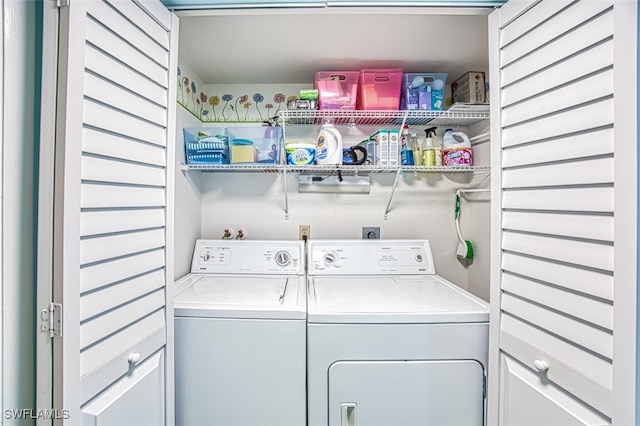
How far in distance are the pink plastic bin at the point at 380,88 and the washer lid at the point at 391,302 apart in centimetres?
115

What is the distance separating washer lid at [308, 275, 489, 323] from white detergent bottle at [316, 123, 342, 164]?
778 mm

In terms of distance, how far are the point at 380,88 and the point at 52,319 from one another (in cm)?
191

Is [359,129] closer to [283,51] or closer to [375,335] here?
[283,51]

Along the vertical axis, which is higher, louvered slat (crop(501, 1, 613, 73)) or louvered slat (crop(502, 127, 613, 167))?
louvered slat (crop(501, 1, 613, 73))

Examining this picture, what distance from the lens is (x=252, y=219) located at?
2127 millimetres

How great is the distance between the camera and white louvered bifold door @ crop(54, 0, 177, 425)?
0.74 m

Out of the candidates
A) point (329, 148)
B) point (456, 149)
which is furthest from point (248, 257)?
point (456, 149)

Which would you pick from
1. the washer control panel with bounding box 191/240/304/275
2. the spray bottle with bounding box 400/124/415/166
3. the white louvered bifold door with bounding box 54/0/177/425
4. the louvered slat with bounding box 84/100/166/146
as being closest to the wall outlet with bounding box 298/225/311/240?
the washer control panel with bounding box 191/240/304/275

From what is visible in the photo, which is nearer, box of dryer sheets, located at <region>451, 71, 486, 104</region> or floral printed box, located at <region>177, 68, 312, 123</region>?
box of dryer sheets, located at <region>451, 71, 486, 104</region>

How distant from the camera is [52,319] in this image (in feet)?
2.41

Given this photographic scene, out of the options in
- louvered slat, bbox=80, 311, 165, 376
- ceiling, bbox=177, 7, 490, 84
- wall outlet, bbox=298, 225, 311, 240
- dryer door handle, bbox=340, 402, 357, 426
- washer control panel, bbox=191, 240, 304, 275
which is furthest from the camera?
wall outlet, bbox=298, 225, 311, 240

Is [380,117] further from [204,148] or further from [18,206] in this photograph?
[18,206]

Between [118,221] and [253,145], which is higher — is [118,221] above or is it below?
below

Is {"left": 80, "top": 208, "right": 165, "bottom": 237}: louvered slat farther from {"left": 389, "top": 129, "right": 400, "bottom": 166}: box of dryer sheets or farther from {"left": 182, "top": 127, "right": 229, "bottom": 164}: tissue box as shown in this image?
{"left": 389, "top": 129, "right": 400, "bottom": 166}: box of dryer sheets
